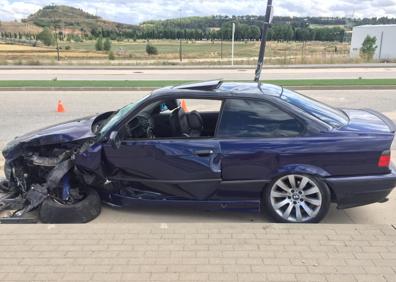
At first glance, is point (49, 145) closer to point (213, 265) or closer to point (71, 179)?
point (71, 179)

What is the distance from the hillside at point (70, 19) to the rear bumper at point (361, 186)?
517 ft

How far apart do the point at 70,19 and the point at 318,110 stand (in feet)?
587

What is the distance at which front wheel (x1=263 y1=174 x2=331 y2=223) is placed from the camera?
4539mm

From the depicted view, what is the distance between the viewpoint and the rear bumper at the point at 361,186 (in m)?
4.51

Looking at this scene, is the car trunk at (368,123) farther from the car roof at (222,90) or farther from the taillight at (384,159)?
the car roof at (222,90)


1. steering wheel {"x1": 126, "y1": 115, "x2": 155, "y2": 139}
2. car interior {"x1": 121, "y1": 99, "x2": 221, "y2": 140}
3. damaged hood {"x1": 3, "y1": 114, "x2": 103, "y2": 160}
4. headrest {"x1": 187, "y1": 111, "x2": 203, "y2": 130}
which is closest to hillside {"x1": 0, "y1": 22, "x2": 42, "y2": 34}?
damaged hood {"x1": 3, "y1": 114, "x2": 103, "y2": 160}

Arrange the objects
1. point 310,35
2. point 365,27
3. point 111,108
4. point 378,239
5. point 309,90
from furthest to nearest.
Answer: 1. point 310,35
2. point 365,27
3. point 309,90
4. point 111,108
5. point 378,239

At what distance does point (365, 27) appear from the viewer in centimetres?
4409

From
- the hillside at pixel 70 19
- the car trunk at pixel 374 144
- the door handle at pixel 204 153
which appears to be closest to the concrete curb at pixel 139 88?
the car trunk at pixel 374 144

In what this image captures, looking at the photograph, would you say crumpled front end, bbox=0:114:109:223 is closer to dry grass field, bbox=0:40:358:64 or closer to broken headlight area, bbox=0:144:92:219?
broken headlight area, bbox=0:144:92:219

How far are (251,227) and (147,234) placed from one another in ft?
3.14

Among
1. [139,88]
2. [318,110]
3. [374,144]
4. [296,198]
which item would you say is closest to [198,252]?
[296,198]

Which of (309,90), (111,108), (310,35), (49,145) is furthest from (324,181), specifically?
(310,35)

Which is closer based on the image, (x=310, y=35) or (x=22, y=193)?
(x=22, y=193)
